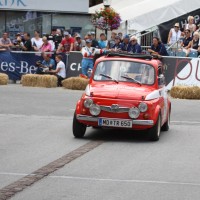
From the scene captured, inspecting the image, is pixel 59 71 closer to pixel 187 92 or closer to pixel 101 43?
pixel 101 43

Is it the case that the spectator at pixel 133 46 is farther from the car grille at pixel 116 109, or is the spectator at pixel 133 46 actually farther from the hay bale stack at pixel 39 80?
the car grille at pixel 116 109

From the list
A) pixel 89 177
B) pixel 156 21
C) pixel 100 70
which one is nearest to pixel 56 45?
pixel 156 21

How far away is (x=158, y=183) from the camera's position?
9.66m

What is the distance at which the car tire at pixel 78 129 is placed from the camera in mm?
13633

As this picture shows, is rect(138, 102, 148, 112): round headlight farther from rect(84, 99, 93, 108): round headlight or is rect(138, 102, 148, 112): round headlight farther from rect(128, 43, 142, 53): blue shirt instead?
rect(128, 43, 142, 53): blue shirt

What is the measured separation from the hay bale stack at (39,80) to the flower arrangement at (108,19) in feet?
25.9

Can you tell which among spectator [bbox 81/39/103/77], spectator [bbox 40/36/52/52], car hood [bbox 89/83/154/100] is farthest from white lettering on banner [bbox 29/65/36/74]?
car hood [bbox 89/83/154/100]

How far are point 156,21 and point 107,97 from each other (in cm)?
1791

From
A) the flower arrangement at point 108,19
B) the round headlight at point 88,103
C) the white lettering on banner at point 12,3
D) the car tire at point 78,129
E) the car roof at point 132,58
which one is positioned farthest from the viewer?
the white lettering on banner at point 12,3

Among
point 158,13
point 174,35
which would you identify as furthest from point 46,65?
point 158,13

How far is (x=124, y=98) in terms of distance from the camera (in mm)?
13414

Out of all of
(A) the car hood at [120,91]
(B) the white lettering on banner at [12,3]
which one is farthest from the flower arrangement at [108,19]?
(A) the car hood at [120,91]

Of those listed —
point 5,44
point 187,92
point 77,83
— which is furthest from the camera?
point 5,44

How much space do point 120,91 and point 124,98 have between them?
28cm
